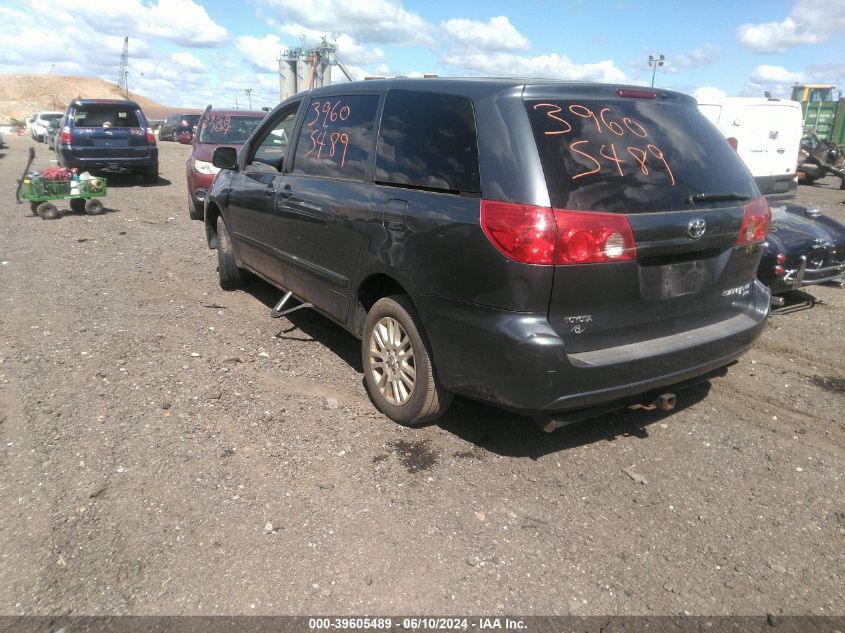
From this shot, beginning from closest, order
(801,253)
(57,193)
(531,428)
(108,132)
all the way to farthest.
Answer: (531,428) < (801,253) < (57,193) < (108,132)

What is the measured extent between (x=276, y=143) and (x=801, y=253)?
4.76 m

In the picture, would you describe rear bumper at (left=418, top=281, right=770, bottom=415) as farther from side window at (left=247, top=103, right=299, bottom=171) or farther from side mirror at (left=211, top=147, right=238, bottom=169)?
side mirror at (left=211, top=147, right=238, bottom=169)

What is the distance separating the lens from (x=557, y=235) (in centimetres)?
278

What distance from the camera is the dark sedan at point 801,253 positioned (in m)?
5.66

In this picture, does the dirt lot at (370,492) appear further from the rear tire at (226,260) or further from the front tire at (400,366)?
the rear tire at (226,260)

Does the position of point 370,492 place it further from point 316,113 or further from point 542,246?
point 316,113

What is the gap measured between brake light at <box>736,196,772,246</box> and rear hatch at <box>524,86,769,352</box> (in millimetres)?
10

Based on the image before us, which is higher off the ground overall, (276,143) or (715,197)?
(276,143)

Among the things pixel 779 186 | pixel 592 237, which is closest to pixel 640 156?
pixel 592 237

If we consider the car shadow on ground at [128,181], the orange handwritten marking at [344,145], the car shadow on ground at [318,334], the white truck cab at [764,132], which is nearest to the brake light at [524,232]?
the orange handwritten marking at [344,145]

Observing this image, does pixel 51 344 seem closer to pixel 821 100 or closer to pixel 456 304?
pixel 456 304

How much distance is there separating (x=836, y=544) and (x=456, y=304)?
1.99m

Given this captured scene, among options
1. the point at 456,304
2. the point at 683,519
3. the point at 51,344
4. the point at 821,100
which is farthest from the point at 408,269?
the point at 821,100

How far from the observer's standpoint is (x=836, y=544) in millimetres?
2818
